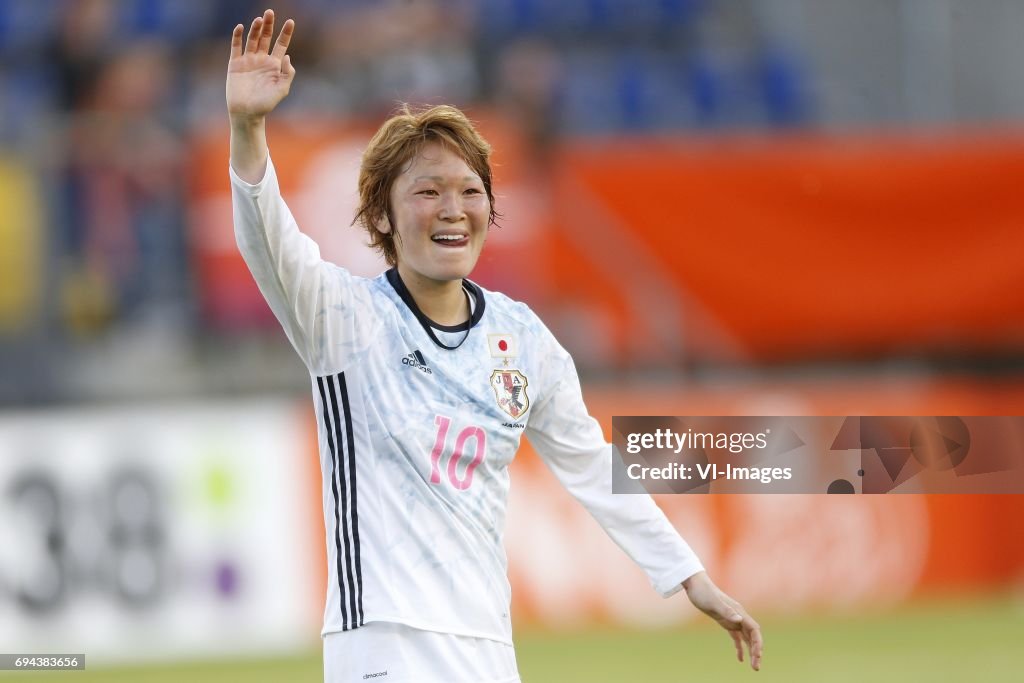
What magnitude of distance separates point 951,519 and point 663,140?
3652mm

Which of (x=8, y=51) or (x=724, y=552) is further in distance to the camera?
(x=8, y=51)

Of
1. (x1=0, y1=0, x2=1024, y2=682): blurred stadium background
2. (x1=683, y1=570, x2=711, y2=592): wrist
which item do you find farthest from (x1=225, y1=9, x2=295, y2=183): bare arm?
(x1=0, y1=0, x2=1024, y2=682): blurred stadium background

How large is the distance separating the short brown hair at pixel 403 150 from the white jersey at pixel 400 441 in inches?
7.7

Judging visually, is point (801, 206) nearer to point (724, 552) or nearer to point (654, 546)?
point (724, 552)

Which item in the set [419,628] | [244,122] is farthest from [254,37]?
[419,628]

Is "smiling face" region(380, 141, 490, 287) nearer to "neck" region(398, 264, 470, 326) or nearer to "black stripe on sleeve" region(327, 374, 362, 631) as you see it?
"neck" region(398, 264, 470, 326)

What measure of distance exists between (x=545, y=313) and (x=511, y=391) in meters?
7.83

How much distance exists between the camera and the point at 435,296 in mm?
4105

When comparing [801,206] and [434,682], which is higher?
[801,206]

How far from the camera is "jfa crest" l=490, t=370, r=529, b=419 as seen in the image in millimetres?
4098

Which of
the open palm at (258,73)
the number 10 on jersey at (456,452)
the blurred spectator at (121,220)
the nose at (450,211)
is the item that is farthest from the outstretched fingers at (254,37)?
the blurred spectator at (121,220)

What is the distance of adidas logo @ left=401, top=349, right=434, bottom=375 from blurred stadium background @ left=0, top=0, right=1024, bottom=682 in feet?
18.8

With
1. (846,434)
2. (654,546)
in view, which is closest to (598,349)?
(846,434)

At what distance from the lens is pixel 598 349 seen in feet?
40.8
